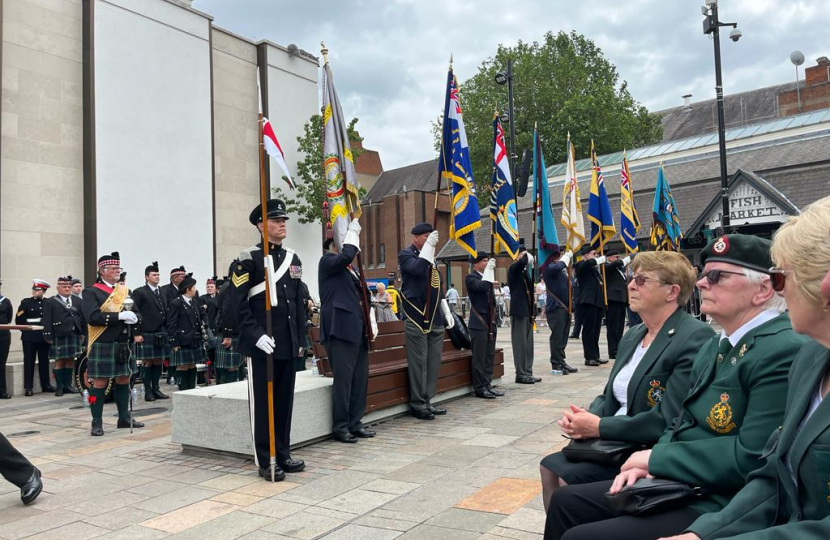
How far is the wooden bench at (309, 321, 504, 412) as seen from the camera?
7.15m

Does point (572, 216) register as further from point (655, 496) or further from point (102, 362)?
point (655, 496)

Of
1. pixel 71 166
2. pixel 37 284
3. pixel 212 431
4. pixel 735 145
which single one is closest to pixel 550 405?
pixel 212 431

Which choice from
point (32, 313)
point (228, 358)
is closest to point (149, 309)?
point (228, 358)

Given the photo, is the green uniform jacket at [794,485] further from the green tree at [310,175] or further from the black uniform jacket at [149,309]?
the green tree at [310,175]

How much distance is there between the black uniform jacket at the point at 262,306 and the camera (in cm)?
531

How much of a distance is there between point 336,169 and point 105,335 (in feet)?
12.0

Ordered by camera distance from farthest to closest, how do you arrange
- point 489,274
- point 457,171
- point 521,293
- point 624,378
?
point 521,293 < point 489,274 < point 457,171 < point 624,378

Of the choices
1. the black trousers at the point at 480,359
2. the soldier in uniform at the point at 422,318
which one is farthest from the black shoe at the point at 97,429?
the black trousers at the point at 480,359

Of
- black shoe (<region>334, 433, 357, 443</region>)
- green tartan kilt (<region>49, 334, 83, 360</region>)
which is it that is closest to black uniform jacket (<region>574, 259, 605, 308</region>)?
black shoe (<region>334, 433, 357, 443</region>)

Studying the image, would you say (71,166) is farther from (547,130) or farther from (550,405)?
(547,130)

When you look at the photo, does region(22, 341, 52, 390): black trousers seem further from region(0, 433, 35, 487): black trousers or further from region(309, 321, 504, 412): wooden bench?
region(0, 433, 35, 487): black trousers

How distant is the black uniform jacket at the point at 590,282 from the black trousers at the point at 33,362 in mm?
10495

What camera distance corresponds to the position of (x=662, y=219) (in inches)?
653

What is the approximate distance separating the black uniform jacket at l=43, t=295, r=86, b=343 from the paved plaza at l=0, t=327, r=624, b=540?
12.6 ft
